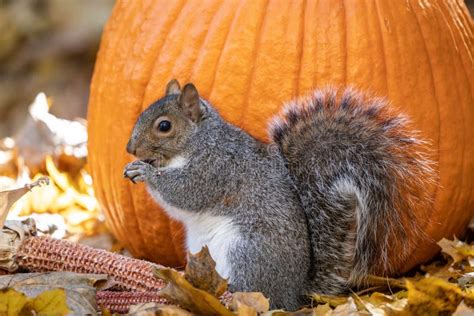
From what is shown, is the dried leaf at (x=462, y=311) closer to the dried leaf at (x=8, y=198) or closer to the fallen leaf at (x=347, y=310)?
the fallen leaf at (x=347, y=310)

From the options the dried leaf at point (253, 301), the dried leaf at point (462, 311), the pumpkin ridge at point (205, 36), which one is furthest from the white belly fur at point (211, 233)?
the dried leaf at point (462, 311)

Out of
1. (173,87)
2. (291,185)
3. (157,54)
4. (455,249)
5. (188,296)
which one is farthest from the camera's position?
(157,54)

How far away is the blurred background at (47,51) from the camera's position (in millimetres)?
6598

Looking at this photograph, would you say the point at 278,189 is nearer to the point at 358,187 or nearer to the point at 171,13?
the point at 358,187

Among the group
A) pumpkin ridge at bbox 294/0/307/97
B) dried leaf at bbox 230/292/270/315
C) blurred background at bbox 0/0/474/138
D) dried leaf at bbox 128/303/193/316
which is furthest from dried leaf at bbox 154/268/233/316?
blurred background at bbox 0/0/474/138

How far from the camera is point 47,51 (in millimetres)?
6734

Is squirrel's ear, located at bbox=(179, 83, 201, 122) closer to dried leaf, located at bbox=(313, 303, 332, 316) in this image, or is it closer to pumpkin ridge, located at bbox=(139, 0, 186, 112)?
pumpkin ridge, located at bbox=(139, 0, 186, 112)

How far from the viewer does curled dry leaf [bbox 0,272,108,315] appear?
273cm

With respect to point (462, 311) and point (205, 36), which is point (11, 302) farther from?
point (205, 36)

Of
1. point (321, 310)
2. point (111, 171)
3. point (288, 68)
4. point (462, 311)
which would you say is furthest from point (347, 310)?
point (111, 171)

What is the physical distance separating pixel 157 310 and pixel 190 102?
2.90 feet

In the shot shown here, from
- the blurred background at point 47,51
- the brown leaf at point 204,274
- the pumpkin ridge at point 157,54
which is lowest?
the brown leaf at point 204,274

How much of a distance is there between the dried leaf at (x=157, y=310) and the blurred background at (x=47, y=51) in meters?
4.03

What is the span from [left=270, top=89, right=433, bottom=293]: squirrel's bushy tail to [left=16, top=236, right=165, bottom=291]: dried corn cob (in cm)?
63
